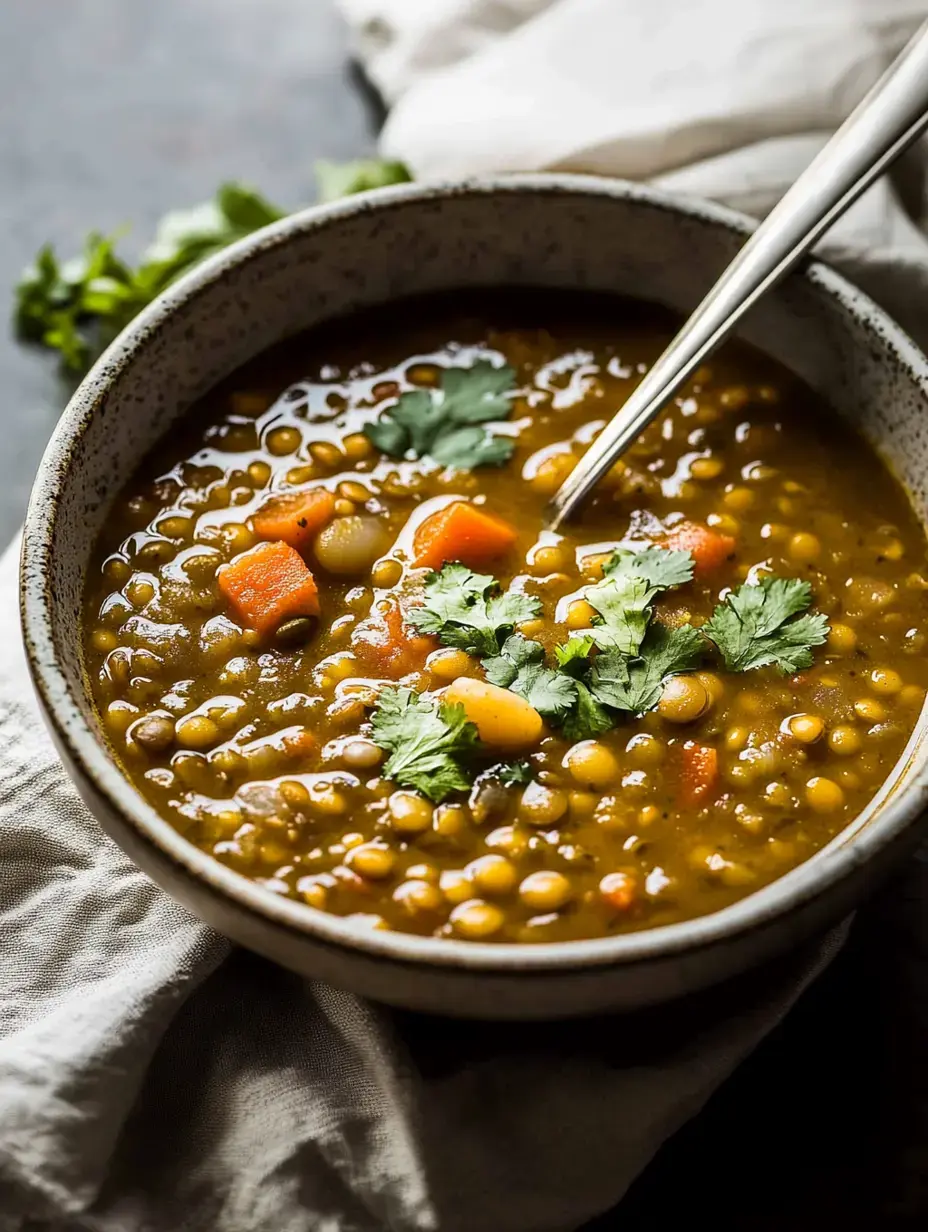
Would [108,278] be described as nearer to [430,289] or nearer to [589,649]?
[430,289]

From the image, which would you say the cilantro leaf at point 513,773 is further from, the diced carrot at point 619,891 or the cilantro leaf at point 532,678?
the diced carrot at point 619,891

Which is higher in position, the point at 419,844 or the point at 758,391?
the point at 758,391

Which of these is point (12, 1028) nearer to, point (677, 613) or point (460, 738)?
point (460, 738)

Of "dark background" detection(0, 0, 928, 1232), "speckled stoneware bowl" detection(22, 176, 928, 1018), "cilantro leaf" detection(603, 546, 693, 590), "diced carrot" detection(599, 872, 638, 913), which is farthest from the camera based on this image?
"dark background" detection(0, 0, 928, 1232)

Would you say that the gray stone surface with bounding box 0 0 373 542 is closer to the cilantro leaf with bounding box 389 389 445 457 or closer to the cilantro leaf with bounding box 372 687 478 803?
the cilantro leaf with bounding box 389 389 445 457

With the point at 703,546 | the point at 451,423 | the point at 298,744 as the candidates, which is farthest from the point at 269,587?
the point at 703,546

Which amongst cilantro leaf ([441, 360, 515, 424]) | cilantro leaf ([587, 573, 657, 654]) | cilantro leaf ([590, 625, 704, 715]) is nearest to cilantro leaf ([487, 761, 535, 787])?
cilantro leaf ([590, 625, 704, 715])

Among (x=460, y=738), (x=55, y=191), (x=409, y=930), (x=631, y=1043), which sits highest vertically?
(x=55, y=191)

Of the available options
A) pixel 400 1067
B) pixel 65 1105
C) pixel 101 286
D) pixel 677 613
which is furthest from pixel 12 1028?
pixel 101 286
